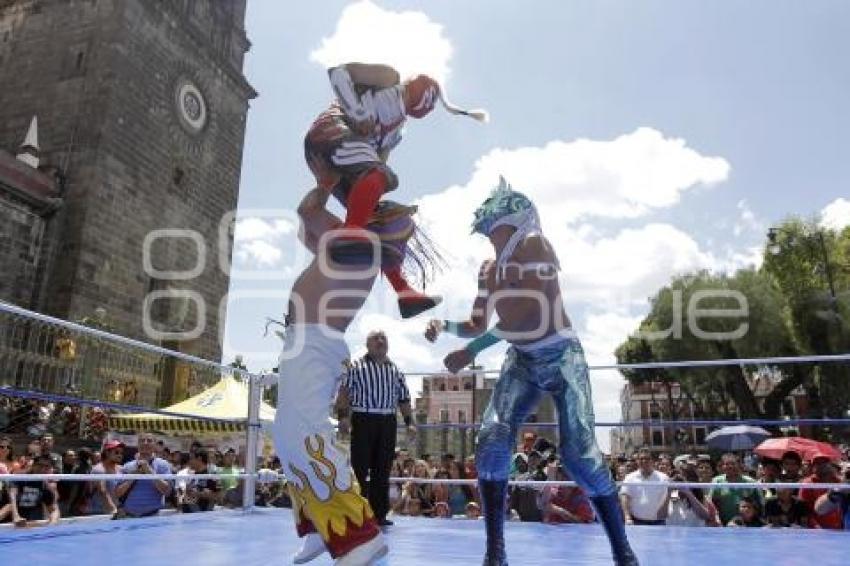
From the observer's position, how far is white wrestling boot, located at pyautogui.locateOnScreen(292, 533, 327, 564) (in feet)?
8.51

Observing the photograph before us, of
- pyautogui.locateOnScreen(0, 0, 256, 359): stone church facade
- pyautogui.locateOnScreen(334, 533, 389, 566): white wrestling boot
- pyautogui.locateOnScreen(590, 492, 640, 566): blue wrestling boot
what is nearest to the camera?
pyautogui.locateOnScreen(334, 533, 389, 566): white wrestling boot

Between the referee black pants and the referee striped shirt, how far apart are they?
3.6 inches

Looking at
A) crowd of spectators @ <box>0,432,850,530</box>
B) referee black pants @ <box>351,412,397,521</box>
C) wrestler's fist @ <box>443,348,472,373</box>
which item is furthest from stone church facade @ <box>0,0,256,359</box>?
wrestler's fist @ <box>443,348,472,373</box>

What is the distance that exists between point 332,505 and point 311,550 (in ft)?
1.87

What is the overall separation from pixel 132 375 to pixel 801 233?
2632cm

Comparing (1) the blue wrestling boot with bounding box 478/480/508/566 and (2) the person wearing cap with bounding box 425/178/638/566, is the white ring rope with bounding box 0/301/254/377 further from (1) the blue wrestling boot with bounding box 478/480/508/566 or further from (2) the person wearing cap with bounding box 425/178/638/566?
(1) the blue wrestling boot with bounding box 478/480/508/566

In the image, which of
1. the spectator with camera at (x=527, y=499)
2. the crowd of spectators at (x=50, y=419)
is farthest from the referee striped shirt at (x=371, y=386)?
the crowd of spectators at (x=50, y=419)

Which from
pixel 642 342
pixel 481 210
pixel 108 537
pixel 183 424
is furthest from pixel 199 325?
pixel 642 342

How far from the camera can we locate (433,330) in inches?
117

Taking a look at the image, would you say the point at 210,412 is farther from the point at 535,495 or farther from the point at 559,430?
the point at 559,430

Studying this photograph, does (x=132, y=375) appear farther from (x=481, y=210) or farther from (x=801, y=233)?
(x=801, y=233)

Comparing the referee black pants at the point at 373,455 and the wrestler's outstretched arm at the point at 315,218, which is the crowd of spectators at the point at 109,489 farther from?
the wrestler's outstretched arm at the point at 315,218

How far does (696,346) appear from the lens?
95.3 feet

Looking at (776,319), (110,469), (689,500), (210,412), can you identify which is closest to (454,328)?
(689,500)
